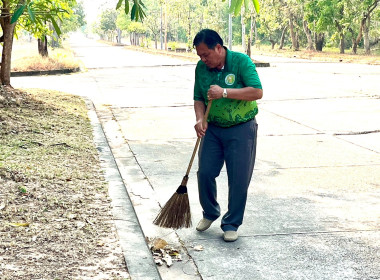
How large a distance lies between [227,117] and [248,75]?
1.15 feet

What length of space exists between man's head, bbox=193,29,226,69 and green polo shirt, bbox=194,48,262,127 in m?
0.12

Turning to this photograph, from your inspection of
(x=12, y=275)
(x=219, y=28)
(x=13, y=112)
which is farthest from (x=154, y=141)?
(x=219, y=28)

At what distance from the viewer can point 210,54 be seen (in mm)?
4699

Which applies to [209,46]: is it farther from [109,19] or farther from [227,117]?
A: [109,19]

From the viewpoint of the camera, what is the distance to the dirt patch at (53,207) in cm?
427

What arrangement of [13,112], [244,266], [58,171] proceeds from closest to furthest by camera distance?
[244,266], [58,171], [13,112]

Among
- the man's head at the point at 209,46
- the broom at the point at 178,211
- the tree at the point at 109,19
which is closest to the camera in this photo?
the man's head at the point at 209,46

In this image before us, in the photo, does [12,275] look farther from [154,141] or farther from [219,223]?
[154,141]

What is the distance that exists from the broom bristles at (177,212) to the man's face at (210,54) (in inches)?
41.9

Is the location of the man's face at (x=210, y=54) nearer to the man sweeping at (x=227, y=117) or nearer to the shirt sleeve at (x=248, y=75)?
the man sweeping at (x=227, y=117)

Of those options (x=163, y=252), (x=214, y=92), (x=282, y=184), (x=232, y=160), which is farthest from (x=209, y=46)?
(x=282, y=184)

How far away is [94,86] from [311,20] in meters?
32.1

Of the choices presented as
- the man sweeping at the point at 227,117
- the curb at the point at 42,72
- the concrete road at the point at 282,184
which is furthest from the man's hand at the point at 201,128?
the curb at the point at 42,72

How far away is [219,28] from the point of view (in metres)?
74.5
